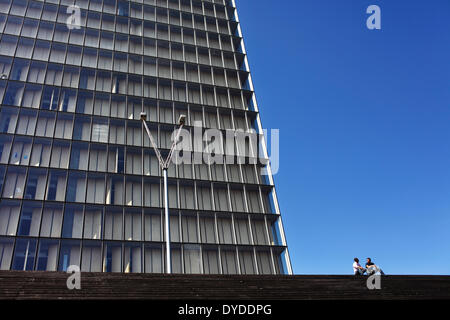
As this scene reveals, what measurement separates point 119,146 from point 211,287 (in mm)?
26062

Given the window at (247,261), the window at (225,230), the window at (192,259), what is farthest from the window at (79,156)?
the window at (247,261)

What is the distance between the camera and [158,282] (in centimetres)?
1134

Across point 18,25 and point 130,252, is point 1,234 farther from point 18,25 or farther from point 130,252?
point 18,25

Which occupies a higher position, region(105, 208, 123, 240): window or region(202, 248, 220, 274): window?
region(105, 208, 123, 240): window

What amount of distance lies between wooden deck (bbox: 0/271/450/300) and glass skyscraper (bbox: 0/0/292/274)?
1873cm

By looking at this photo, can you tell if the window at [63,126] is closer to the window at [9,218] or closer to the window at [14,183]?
the window at [14,183]

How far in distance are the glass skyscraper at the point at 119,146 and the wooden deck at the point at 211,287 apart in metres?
18.7

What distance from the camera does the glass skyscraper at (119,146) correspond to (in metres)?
29.6

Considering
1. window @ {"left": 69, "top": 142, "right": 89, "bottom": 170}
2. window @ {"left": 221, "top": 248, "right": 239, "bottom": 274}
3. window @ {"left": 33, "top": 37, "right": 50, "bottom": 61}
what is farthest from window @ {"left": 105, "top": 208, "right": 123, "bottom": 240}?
window @ {"left": 33, "top": 37, "right": 50, "bottom": 61}

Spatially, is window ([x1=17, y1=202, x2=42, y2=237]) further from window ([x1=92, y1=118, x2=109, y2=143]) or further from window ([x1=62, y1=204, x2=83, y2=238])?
window ([x1=92, y1=118, x2=109, y2=143])

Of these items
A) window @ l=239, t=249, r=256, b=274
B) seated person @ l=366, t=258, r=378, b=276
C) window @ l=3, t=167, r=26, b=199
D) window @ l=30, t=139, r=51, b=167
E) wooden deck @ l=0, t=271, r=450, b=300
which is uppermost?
window @ l=30, t=139, r=51, b=167

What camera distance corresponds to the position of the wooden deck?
962cm

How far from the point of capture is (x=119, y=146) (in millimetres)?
34906
